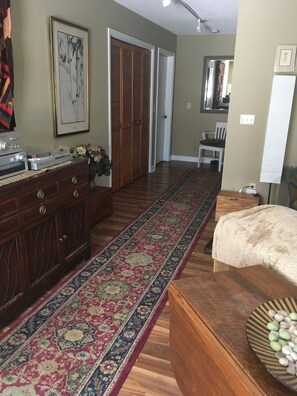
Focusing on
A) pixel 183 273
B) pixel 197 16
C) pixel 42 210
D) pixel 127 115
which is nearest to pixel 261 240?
pixel 183 273

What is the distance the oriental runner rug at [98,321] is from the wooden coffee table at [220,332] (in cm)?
48

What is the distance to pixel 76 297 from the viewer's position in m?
2.28

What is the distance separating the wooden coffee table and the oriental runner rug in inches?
19.1

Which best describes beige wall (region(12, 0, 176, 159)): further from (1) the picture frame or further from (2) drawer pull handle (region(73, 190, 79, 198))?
(1) the picture frame

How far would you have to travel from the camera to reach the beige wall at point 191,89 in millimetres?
5969

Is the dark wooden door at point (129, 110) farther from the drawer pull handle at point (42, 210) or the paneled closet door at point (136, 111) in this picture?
the drawer pull handle at point (42, 210)

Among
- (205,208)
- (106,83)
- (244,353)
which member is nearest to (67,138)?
(106,83)

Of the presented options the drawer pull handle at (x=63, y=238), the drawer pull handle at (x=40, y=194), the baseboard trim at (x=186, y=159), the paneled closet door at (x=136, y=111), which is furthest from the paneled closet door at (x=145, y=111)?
the drawer pull handle at (x=40, y=194)

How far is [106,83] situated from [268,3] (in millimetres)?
1859

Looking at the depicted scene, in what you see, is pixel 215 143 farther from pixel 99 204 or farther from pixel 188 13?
pixel 99 204

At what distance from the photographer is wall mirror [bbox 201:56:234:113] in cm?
604

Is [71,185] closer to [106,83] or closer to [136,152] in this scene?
[106,83]

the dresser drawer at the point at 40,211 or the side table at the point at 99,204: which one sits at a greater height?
the dresser drawer at the point at 40,211

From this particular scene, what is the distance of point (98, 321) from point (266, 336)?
1234 mm
